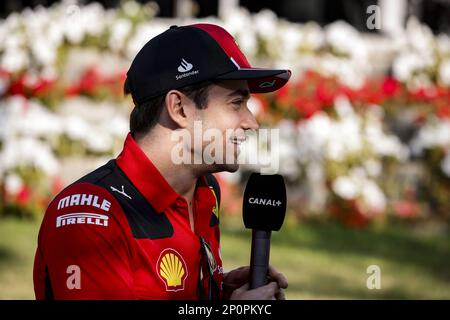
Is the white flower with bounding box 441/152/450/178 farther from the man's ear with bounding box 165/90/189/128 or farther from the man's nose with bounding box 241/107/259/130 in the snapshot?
the man's ear with bounding box 165/90/189/128

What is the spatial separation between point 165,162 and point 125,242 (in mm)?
404

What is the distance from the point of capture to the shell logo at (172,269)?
10.0ft

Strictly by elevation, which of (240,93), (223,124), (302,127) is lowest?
(223,124)

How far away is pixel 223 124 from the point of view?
10.5 feet

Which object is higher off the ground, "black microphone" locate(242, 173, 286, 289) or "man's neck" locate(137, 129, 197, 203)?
"man's neck" locate(137, 129, 197, 203)

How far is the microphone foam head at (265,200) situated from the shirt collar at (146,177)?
0.85 feet

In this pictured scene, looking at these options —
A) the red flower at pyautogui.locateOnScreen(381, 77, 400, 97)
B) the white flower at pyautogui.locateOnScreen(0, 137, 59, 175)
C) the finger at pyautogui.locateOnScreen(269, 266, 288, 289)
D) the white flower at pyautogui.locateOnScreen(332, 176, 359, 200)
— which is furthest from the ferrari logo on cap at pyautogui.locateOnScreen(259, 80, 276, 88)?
the red flower at pyautogui.locateOnScreen(381, 77, 400, 97)

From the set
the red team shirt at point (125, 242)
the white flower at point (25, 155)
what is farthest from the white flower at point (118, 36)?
the red team shirt at point (125, 242)

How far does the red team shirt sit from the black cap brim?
1.43ft

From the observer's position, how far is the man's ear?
3.19 metres

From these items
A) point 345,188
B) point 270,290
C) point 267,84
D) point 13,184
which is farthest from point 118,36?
point 270,290

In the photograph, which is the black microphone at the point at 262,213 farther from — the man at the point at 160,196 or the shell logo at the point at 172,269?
the shell logo at the point at 172,269

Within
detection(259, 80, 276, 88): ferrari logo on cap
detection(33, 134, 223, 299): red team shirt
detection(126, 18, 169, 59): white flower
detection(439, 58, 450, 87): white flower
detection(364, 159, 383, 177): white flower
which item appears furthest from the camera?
detection(439, 58, 450, 87): white flower

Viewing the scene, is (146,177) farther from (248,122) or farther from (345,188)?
(345,188)
